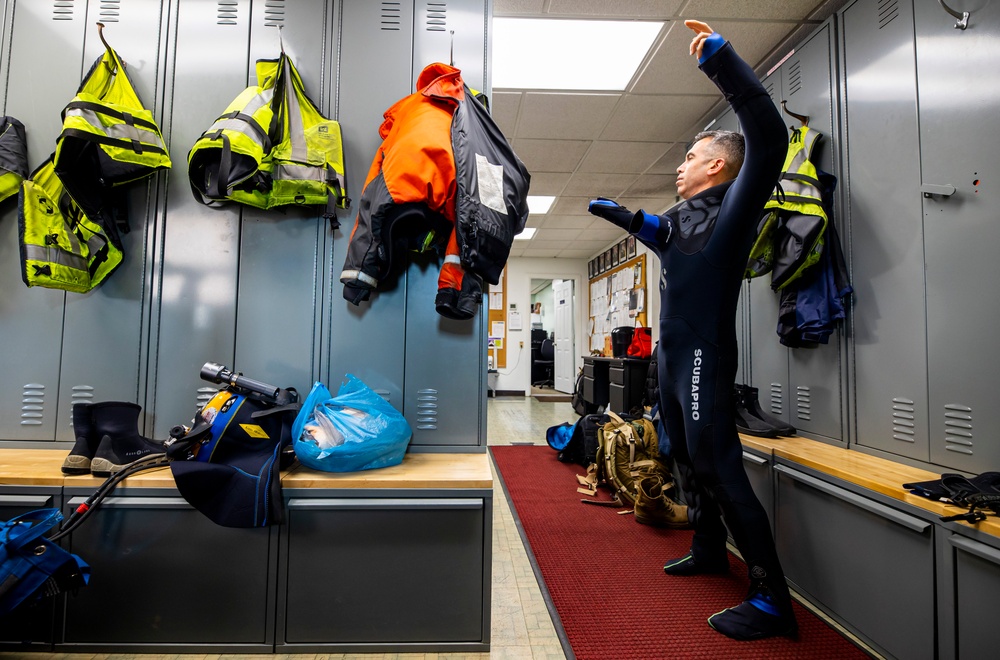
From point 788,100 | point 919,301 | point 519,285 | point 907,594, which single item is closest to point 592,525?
point 907,594

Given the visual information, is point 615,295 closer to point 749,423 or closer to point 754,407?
point 754,407

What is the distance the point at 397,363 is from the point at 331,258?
472 millimetres

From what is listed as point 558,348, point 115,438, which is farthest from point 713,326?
point 558,348

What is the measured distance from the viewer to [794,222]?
2035 mm

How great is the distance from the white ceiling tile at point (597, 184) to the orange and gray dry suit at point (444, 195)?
306 cm

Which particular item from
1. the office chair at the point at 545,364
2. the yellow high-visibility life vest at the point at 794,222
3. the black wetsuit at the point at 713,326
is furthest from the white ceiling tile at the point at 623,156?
the office chair at the point at 545,364

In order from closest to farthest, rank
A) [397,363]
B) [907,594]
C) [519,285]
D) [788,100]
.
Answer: [907,594] → [397,363] → [788,100] → [519,285]

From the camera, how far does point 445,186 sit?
1528 millimetres

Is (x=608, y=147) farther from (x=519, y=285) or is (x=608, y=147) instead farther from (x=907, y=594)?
(x=519, y=285)

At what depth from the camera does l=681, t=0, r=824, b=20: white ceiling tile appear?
223cm

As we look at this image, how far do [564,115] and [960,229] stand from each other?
2426 mm

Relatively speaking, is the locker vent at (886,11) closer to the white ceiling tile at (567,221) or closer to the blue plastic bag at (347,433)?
the blue plastic bag at (347,433)

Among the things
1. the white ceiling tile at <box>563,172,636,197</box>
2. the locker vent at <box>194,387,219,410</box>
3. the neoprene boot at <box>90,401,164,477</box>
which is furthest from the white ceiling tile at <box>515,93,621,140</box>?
the neoprene boot at <box>90,401,164,477</box>

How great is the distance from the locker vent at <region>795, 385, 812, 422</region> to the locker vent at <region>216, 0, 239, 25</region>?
117 inches
